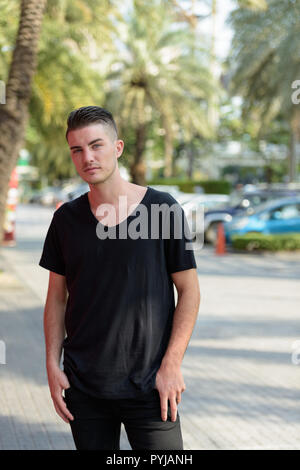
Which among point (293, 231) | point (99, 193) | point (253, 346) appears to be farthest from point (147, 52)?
point (99, 193)

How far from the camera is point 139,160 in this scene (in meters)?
33.1

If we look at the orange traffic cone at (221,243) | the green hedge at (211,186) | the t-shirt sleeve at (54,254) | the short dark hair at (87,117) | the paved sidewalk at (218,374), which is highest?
the green hedge at (211,186)

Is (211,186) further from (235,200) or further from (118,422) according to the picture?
(118,422)

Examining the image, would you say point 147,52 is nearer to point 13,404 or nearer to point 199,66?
point 199,66

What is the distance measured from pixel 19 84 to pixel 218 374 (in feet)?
23.5

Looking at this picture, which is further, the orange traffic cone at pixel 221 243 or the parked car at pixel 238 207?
the parked car at pixel 238 207

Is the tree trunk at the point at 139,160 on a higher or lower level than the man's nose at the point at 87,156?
higher

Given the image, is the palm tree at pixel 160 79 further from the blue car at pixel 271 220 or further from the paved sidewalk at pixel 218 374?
the paved sidewalk at pixel 218 374

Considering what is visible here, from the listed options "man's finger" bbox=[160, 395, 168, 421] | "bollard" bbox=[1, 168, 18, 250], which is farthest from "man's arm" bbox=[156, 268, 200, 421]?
"bollard" bbox=[1, 168, 18, 250]

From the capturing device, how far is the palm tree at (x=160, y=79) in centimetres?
3136

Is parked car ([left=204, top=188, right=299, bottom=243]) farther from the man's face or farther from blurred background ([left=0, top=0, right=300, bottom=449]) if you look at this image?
the man's face

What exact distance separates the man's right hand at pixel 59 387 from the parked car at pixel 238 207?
1994 centimetres

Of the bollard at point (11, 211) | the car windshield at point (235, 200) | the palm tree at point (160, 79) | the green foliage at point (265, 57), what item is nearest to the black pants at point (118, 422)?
the bollard at point (11, 211)

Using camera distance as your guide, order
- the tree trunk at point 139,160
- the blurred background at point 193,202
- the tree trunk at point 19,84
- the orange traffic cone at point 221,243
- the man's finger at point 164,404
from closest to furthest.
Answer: the man's finger at point 164,404 → the blurred background at point 193,202 → the tree trunk at point 19,84 → the orange traffic cone at point 221,243 → the tree trunk at point 139,160
